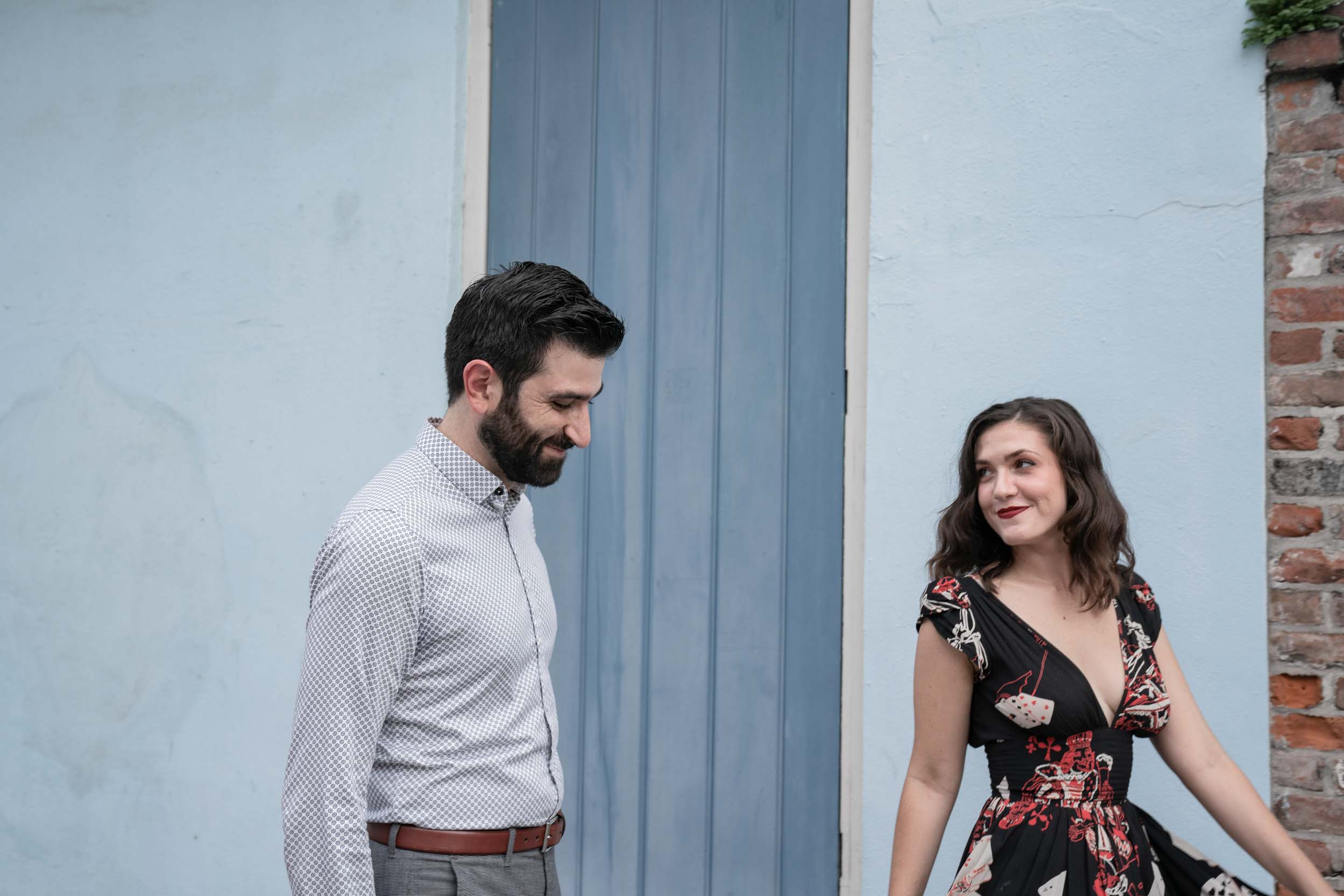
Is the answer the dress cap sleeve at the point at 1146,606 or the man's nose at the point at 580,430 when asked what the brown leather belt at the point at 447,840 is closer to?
the man's nose at the point at 580,430

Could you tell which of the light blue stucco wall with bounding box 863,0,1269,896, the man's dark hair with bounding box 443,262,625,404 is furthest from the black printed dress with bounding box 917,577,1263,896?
the man's dark hair with bounding box 443,262,625,404

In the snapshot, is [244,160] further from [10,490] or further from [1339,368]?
[1339,368]

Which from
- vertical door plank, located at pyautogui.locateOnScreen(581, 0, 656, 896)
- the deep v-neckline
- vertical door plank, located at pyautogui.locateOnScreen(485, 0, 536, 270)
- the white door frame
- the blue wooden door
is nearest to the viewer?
the deep v-neckline

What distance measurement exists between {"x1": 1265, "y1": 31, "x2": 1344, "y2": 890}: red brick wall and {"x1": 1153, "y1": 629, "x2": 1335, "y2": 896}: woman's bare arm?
438 millimetres

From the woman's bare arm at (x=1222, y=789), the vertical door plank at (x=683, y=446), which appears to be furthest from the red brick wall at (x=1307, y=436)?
the vertical door plank at (x=683, y=446)

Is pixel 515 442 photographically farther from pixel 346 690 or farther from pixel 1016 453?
pixel 1016 453

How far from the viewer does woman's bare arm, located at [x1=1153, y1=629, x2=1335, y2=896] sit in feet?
6.02

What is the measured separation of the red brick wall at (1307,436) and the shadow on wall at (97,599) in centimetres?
282

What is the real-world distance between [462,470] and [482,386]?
0.46ft

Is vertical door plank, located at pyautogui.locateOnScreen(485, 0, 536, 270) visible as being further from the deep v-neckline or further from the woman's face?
the deep v-neckline

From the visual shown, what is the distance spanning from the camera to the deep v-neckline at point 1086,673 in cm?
187

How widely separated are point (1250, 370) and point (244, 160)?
2.84 meters

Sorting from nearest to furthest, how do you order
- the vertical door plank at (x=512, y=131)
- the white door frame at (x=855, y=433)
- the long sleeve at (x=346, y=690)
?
1. the long sleeve at (x=346, y=690)
2. the white door frame at (x=855, y=433)
3. the vertical door plank at (x=512, y=131)

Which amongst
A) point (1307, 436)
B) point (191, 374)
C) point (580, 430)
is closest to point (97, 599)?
point (191, 374)
